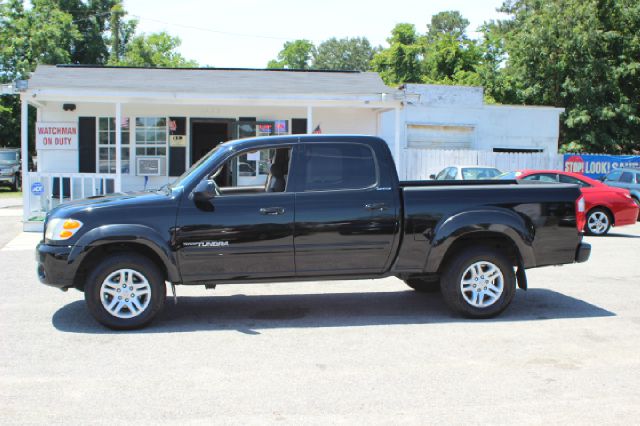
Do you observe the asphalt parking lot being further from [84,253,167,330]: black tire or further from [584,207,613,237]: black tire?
[584,207,613,237]: black tire

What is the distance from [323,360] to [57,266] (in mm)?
2769

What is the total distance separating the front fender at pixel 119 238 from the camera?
6.36m

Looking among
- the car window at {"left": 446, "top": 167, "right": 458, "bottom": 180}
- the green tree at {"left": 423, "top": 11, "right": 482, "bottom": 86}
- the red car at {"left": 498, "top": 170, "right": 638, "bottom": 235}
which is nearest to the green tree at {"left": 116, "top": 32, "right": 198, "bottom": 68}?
the green tree at {"left": 423, "top": 11, "right": 482, "bottom": 86}

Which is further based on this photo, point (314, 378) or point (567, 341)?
point (567, 341)

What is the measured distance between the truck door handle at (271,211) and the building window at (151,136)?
40.5ft

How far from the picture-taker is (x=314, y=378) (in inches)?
204

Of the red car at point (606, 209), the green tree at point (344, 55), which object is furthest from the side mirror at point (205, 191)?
the green tree at point (344, 55)

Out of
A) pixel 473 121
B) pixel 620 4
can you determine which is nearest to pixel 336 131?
pixel 473 121

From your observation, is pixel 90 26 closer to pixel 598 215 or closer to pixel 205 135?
pixel 205 135

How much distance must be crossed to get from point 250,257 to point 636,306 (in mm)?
4572

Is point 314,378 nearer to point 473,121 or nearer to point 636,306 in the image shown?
point 636,306

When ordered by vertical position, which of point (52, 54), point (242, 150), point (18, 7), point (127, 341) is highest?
point (18, 7)

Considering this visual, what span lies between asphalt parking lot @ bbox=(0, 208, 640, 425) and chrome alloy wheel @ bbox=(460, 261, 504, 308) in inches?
9.8

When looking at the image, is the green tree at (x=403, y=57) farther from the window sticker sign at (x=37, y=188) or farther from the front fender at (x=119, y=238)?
the front fender at (x=119, y=238)
